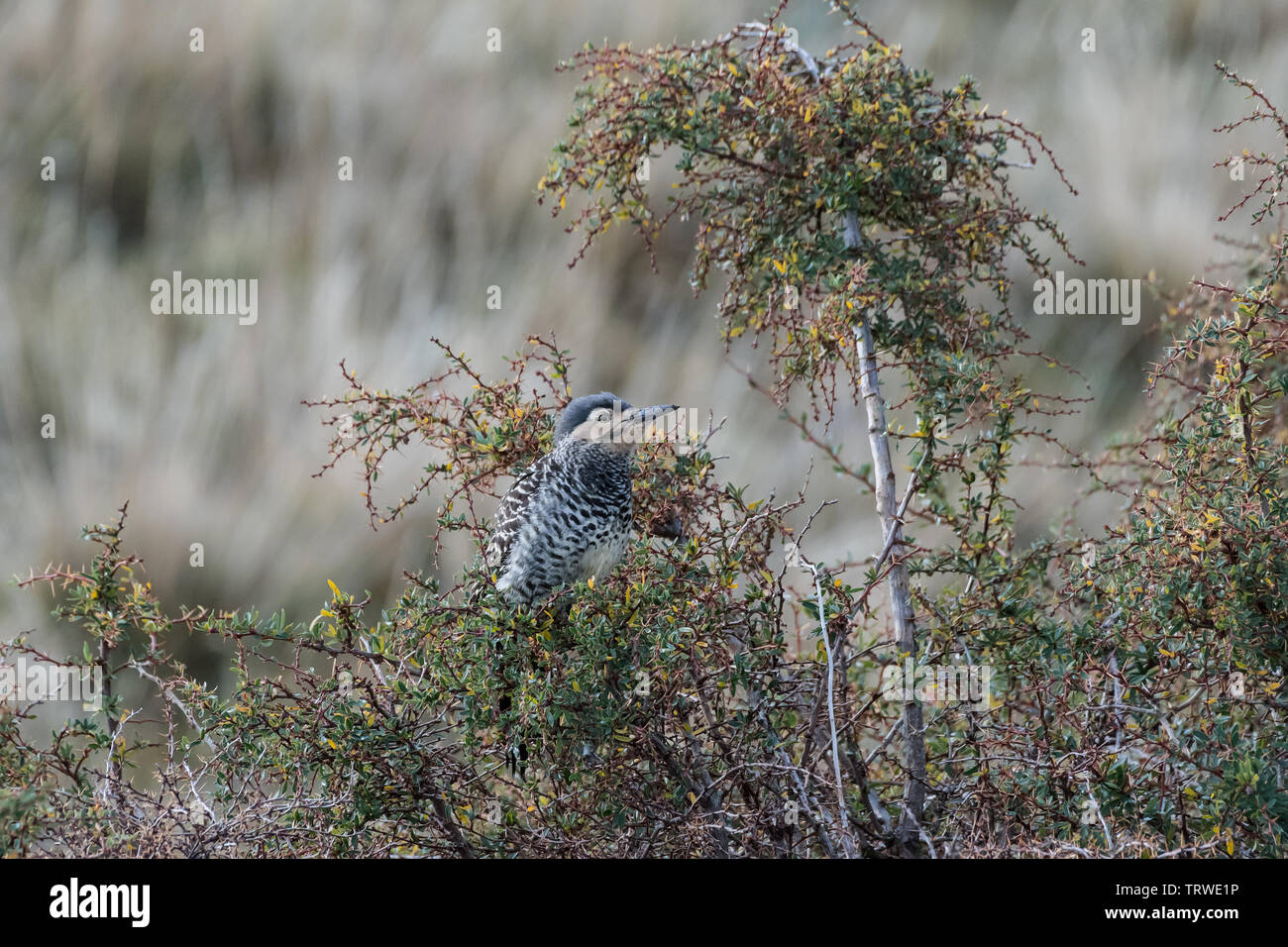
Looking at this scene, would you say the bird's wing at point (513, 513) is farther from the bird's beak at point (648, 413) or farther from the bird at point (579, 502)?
the bird's beak at point (648, 413)

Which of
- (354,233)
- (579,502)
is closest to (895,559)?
(579,502)

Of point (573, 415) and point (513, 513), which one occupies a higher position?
point (573, 415)

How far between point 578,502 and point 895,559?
944 mm

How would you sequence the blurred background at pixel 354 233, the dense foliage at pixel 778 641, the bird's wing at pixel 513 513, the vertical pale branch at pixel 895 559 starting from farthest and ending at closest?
the blurred background at pixel 354 233, the bird's wing at pixel 513 513, the vertical pale branch at pixel 895 559, the dense foliage at pixel 778 641

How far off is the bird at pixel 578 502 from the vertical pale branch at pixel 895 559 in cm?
55

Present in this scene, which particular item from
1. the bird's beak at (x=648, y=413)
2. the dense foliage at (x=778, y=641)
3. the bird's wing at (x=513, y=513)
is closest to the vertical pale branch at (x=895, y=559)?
the dense foliage at (x=778, y=641)

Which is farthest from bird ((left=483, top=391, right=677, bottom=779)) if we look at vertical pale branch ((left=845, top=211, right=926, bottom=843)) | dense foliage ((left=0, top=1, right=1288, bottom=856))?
vertical pale branch ((left=845, top=211, right=926, bottom=843))

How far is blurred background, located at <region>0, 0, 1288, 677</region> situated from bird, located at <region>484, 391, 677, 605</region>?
2529 millimetres

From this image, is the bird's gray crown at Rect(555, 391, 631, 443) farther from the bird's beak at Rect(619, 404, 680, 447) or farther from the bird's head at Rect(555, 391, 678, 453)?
the bird's beak at Rect(619, 404, 680, 447)

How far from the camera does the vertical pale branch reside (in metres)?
2.51

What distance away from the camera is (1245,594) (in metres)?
2.24

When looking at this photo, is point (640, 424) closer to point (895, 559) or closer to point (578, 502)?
point (578, 502)

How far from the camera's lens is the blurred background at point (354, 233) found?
5.99 metres

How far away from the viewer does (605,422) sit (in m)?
3.05
